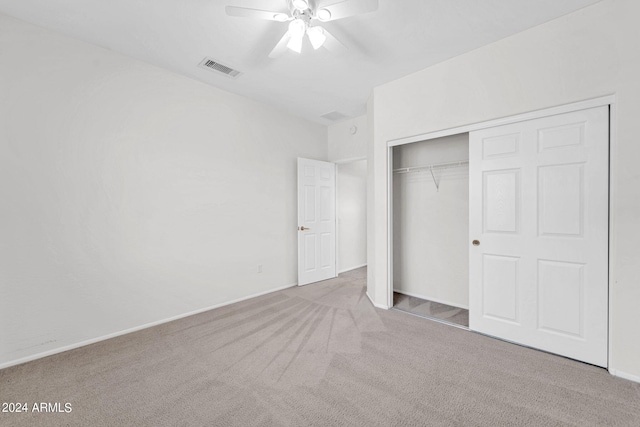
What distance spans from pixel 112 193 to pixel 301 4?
253cm

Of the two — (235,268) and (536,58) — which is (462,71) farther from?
(235,268)

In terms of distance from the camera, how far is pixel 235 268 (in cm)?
379

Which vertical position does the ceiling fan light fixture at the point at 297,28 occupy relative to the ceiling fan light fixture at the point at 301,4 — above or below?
below

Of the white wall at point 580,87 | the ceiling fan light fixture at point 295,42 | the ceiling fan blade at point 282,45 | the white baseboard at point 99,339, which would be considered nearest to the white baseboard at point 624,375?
the white wall at point 580,87

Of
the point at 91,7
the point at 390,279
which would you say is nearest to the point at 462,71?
the point at 390,279

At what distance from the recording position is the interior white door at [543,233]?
2.19 metres

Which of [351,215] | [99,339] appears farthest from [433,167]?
[99,339]

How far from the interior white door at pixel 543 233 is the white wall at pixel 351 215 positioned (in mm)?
2953

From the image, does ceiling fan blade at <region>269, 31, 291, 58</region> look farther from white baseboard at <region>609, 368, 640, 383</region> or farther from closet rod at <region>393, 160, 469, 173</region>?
white baseboard at <region>609, 368, 640, 383</region>

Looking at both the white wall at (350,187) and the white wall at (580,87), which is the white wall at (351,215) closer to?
the white wall at (350,187)

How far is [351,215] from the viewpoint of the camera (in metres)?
5.82

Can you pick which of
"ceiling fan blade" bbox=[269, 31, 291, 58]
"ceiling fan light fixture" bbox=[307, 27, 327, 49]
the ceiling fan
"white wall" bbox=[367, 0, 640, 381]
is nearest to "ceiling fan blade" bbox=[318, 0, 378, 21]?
the ceiling fan

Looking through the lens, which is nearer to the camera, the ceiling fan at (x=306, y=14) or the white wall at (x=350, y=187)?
the ceiling fan at (x=306, y=14)

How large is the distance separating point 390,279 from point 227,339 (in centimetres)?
206
